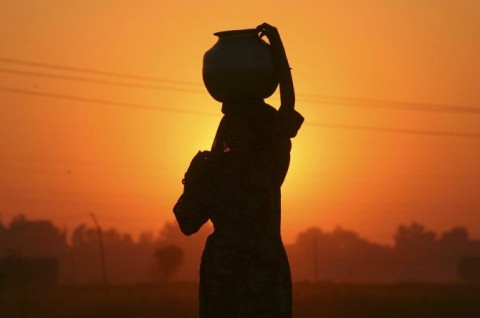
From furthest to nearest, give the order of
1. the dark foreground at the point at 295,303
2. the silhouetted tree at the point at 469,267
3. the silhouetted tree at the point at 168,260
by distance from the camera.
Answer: the silhouetted tree at the point at 469,267 → the silhouetted tree at the point at 168,260 → the dark foreground at the point at 295,303

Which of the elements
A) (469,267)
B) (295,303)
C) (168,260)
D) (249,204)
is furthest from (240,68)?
(469,267)

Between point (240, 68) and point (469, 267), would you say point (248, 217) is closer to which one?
point (240, 68)

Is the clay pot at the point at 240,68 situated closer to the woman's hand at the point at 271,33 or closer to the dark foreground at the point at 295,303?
the woman's hand at the point at 271,33

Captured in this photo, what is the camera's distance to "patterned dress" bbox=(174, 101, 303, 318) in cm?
924

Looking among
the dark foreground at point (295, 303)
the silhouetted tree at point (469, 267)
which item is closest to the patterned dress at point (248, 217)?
the dark foreground at point (295, 303)

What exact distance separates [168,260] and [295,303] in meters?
53.0

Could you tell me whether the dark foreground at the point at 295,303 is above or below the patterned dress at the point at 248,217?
below

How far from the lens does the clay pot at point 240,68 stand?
9.27 meters

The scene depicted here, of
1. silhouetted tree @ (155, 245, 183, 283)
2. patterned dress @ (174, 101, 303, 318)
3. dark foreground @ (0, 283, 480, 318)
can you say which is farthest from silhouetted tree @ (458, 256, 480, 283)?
patterned dress @ (174, 101, 303, 318)

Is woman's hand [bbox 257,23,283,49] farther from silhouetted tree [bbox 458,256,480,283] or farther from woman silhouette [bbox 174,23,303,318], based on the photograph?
silhouetted tree [bbox 458,256,480,283]

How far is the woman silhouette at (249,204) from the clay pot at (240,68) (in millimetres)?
72

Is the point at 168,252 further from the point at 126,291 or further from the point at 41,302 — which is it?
the point at 41,302

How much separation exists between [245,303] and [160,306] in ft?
146

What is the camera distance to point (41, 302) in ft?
195
